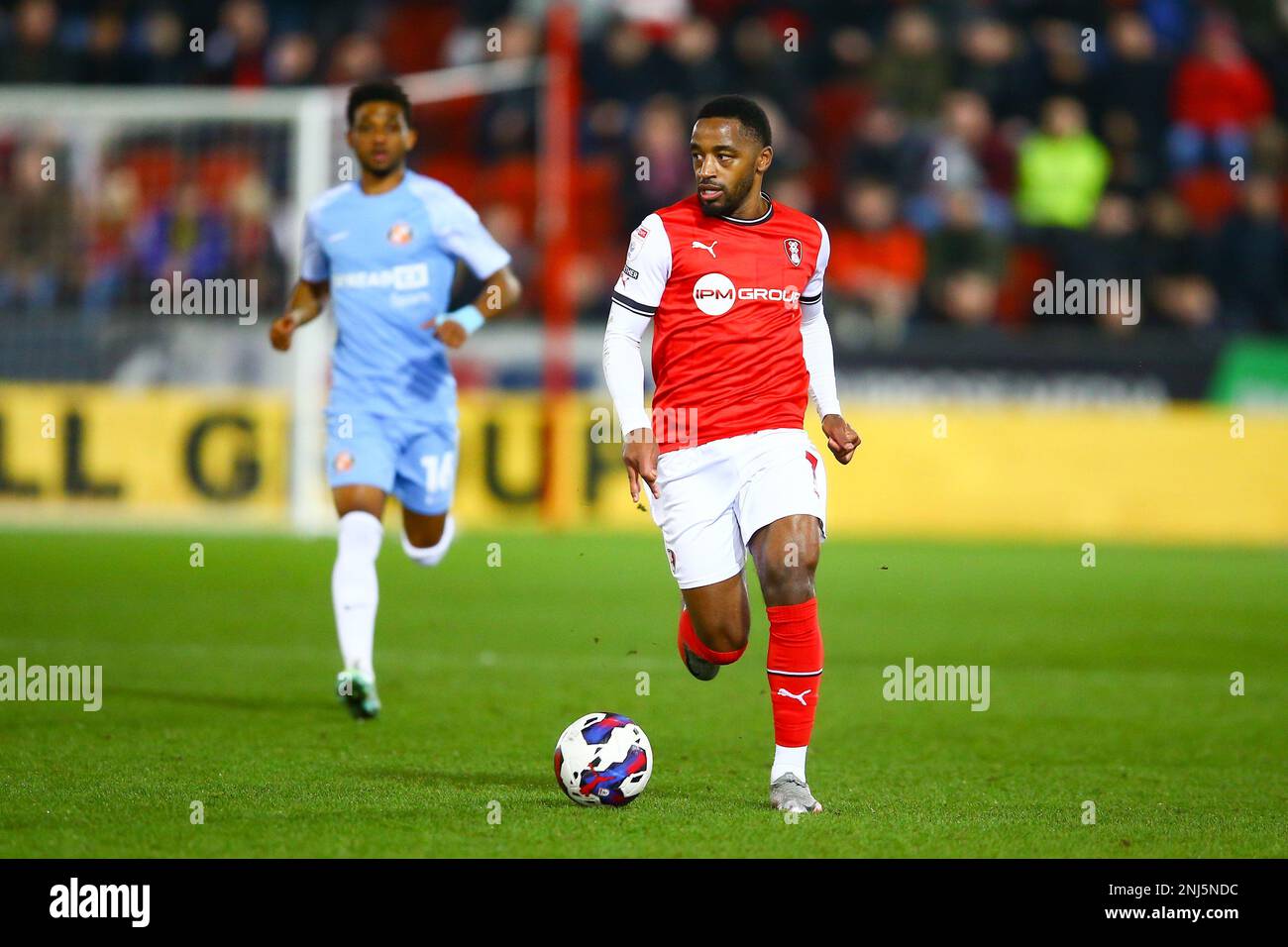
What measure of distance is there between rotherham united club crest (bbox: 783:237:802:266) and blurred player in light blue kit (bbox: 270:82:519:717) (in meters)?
2.00

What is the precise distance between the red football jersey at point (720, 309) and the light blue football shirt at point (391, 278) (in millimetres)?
2105

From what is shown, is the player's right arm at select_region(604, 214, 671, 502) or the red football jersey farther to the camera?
the red football jersey

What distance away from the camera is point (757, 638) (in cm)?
1087

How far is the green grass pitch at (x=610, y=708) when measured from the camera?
5531mm

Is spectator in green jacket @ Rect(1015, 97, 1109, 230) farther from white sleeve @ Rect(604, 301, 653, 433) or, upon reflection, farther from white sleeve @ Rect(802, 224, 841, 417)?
white sleeve @ Rect(604, 301, 653, 433)

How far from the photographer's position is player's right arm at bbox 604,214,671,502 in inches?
241

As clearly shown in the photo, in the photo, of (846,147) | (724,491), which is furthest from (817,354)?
(846,147)
